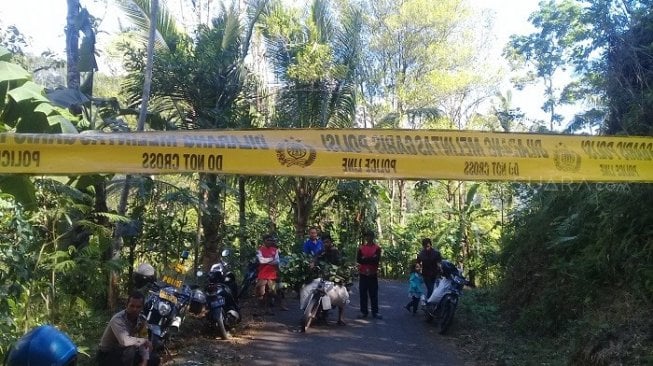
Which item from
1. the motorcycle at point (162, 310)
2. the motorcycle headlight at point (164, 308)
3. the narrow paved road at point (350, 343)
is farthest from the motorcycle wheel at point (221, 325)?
the motorcycle headlight at point (164, 308)

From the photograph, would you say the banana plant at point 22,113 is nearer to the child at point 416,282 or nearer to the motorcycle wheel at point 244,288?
the motorcycle wheel at point 244,288

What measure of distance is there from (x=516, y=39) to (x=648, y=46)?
12.3 meters

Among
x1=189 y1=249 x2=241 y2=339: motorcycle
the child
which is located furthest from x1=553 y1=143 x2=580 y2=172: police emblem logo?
the child

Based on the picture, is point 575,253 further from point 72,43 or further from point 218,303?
point 72,43

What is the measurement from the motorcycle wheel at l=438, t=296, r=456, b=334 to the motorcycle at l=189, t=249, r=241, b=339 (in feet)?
11.0

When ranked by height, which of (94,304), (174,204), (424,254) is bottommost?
(94,304)

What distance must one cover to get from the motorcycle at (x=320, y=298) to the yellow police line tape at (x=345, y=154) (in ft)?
14.6

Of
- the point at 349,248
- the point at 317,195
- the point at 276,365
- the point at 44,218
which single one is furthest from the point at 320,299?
the point at 349,248

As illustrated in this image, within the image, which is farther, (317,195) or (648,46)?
(317,195)

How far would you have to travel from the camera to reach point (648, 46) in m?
9.49

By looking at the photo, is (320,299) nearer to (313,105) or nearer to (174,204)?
(174,204)

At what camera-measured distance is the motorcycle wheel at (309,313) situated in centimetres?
961

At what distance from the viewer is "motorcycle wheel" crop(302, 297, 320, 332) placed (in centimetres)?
961

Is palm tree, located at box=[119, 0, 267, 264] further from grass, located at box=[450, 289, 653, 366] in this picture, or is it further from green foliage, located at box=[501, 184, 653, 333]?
green foliage, located at box=[501, 184, 653, 333]
